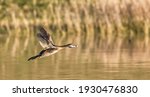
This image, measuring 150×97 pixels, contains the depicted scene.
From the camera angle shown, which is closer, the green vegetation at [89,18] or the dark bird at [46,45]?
the dark bird at [46,45]

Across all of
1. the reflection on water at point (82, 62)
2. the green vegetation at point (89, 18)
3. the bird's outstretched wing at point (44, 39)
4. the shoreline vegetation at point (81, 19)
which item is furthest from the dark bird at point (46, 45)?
the green vegetation at point (89, 18)

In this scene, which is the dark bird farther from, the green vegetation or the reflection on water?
the green vegetation

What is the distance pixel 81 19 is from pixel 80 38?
51.1 inches

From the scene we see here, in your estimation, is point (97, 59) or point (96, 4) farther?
point (96, 4)

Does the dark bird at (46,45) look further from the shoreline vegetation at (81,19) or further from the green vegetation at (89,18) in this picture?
the green vegetation at (89,18)

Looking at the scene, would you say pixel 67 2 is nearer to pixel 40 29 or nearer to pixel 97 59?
pixel 97 59

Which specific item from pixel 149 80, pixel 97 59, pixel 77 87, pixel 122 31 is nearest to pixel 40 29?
pixel 77 87

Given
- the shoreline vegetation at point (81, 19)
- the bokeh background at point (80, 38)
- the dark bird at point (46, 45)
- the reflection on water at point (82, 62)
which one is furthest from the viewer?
the shoreline vegetation at point (81, 19)

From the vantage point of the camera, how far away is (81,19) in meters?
16.7

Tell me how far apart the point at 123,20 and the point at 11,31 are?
7.16 ft

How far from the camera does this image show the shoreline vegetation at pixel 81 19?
642 inches

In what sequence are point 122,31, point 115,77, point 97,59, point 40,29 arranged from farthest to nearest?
point 122,31 < point 97,59 < point 115,77 < point 40,29

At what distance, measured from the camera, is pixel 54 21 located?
17234mm

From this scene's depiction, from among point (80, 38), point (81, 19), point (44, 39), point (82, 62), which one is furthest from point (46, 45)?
point (81, 19)
